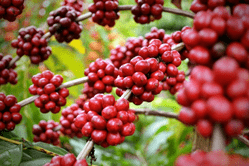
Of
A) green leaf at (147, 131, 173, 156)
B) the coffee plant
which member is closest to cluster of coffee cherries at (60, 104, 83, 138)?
the coffee plant

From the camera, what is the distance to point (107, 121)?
0.42m

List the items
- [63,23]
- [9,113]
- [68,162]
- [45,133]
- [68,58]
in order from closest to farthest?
[68,162] → [9,113] → [63,23] → [45,133] → [68,58]

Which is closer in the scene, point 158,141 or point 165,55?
point 165,55

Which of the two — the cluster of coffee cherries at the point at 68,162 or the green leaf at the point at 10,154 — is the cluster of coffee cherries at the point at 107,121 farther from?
the green leaf at the point at 10,154

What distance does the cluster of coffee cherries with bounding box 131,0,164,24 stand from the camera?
69cm

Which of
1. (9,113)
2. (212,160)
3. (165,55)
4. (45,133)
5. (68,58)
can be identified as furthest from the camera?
(68,58)

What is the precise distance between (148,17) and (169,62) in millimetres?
298

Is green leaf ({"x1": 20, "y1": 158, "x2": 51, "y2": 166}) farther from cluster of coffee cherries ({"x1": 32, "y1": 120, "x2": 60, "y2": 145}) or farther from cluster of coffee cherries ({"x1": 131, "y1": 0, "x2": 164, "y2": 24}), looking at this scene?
cluster of coffee cherries ({"x1": 131, "y1": 0, "x2": 164, "y2": 24})

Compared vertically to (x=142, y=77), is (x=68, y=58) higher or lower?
lower

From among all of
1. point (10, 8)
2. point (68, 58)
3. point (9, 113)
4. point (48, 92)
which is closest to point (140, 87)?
point (48, 92)

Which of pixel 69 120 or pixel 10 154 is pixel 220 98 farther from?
pixel 69 120

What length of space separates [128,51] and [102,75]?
0.23 m

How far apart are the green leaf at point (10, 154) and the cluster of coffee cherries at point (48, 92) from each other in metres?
0.13

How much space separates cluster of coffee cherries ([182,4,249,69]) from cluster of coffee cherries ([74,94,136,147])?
0.63 feet
